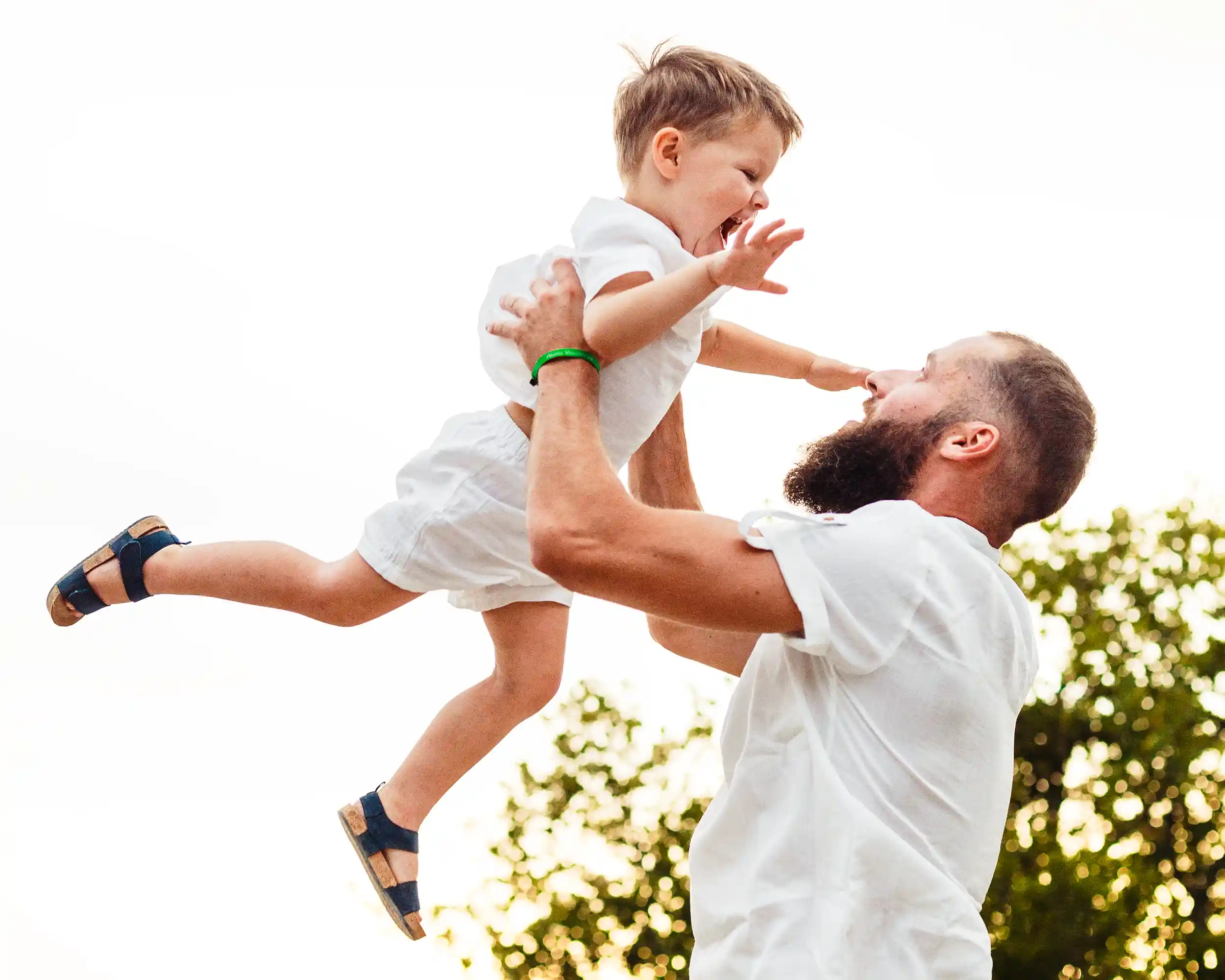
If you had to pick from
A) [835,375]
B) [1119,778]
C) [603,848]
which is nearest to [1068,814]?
[1119,778]

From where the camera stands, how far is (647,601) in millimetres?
2064

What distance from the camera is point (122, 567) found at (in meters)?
2.73

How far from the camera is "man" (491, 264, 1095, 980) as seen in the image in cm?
206

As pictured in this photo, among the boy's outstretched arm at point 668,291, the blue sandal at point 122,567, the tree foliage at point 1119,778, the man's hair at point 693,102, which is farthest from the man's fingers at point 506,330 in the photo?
the tree foliage at point 1119,778

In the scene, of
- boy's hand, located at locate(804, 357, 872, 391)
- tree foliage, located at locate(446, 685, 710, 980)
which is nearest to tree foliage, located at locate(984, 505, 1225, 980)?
tree foliage, located at locate(446, 685, 710, 980)

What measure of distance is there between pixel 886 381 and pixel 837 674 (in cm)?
68

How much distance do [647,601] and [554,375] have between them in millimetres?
411

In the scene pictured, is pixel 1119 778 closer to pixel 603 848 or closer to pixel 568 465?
pixel 603 848

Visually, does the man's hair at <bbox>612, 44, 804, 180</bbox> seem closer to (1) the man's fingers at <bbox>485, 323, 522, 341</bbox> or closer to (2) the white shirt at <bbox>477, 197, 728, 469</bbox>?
(2) the white shirt at <bbox>477, 197, 728, 469</bbox>

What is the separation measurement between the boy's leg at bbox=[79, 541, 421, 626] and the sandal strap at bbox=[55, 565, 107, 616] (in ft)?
0.48

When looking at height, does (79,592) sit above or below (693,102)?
below

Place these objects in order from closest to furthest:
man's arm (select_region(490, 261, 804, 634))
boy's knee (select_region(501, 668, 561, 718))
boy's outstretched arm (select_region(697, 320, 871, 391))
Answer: man's arm (select_region(490, 261, 804, 634))
boy's knee (select_region(501, 668, 561, 718))
boy's outstretched arm (select_region(697, 320, 871, 391))

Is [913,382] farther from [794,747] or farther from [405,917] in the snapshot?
[405,917]

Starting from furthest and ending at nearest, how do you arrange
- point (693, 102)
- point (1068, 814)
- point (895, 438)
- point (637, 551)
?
point (1068, 814), point (693, 102), point (895, 438), point (637, 551)
